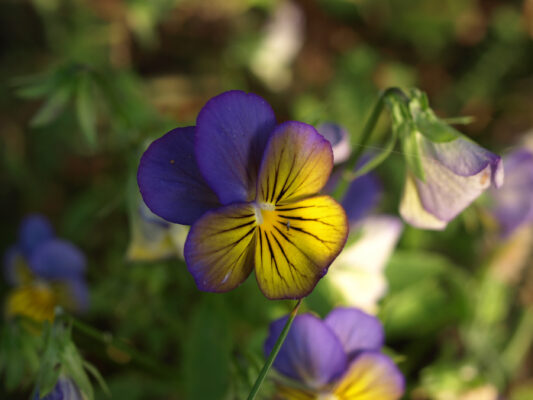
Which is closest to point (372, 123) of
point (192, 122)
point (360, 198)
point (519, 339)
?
point (360, 198)

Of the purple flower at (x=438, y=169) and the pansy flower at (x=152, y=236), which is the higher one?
the purple flower at (x=438, y=169)

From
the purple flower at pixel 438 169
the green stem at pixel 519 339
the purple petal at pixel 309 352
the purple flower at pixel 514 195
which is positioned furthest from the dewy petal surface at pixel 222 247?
the green stem at pixel 519 339

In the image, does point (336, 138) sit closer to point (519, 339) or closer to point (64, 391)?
point (64, 391)

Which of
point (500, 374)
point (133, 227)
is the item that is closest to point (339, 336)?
point (133, 227)

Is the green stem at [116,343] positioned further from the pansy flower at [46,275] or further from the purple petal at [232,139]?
the purple petal at [232,139]

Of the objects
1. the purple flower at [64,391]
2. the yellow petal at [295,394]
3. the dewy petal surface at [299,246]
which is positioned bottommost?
the yellow petal at [295,394]

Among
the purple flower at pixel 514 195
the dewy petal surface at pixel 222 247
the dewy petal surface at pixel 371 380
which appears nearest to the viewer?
the dewy petal surface at pixel 222 247

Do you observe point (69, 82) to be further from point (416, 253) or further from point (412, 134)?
point (416, 253)
